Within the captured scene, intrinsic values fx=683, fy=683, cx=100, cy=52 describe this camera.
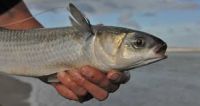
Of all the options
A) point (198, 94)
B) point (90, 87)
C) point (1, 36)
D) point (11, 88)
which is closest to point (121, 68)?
point (90, 87)

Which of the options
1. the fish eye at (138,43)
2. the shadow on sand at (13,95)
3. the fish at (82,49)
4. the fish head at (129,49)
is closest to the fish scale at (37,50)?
the fish at (82,49)

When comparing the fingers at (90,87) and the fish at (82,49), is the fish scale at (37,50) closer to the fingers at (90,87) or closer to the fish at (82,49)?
the fish at (82,49)

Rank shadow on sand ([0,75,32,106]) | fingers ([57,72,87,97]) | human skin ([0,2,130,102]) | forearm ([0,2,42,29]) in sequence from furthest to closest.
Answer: shadow on sand ([0,75,32,106]) → forearm ([0,2,42,29]) → fingers ([57,72,87,97]) → human skin ([0,2,130,102])

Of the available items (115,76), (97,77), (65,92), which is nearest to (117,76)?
(115,76)

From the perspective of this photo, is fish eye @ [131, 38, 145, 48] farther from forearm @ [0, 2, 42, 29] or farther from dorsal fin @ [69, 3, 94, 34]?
forearm @ [0, 2, 42, 29]

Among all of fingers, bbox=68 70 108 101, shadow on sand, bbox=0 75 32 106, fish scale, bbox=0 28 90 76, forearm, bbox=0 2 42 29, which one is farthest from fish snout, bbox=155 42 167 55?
shadow on sand, bbox=0 75 32 106

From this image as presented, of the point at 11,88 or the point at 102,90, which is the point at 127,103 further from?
the point at 102,90

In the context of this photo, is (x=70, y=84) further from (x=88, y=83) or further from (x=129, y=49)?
(x=129, y=49)
